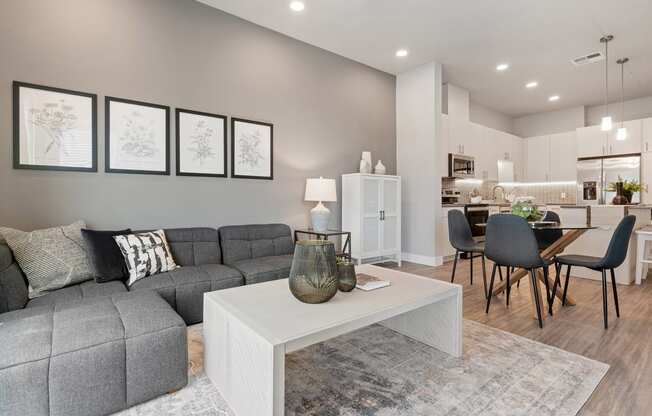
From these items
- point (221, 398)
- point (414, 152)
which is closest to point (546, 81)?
point (414, 152)

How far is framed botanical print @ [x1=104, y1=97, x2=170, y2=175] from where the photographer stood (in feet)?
9.47

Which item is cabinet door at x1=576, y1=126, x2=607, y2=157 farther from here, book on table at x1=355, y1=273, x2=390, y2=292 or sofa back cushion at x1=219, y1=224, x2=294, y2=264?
book on table at x1=355, y1=273, x2=390, y2=292

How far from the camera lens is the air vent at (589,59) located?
453cm

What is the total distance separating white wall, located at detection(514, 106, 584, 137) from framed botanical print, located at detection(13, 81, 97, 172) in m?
8.46

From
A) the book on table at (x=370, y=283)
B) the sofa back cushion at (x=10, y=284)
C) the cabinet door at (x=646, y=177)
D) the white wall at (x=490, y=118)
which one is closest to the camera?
the sofa back cushion at (x=10, y=284)

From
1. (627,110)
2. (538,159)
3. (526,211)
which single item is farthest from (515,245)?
(627,110)

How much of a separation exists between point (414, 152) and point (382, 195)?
1.04 meters

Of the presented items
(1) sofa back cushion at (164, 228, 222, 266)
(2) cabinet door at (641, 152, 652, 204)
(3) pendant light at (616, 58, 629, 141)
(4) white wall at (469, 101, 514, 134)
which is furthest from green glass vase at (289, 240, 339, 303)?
(2) cabinet door at (641, 152, 652, 204)

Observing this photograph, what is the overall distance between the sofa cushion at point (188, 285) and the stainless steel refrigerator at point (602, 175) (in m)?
6.73

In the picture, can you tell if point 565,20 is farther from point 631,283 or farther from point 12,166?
point 12,166

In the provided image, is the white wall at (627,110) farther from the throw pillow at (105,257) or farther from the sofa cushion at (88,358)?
the throw pillow at (105,257)

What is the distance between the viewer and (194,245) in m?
3.10

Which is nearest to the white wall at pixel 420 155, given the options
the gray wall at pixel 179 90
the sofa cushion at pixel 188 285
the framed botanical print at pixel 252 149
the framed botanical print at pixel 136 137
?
the gray wall at pixel 179 90

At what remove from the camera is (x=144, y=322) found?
5.34 feet
